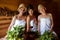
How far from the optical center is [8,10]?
305 centimetres

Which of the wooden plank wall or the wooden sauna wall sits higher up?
the wooden sauna wall

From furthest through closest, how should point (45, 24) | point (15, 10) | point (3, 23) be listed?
point (15, 10) < point (3, 23) < point (45, 24)

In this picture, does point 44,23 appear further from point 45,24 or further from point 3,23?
point 3,23

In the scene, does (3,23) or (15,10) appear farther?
(15,10)

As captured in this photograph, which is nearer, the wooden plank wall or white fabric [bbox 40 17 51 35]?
white fabric [bbox 40 17 51 35]

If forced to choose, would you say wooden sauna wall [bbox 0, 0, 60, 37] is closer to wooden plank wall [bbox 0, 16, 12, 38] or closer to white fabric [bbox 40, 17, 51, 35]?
wooden plank wall [bbox 0, 16, 12, 38]

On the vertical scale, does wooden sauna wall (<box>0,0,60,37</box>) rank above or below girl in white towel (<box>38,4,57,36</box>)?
above

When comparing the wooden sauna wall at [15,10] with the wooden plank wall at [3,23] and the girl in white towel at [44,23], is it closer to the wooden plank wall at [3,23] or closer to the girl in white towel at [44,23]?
the wooden plank wall at [3,23]

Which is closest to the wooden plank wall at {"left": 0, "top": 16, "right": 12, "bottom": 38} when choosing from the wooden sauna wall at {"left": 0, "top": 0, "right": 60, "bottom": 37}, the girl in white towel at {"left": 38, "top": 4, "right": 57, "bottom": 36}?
the wooden sauna wall at {"left": 0, "top": 0, "right": 60, "bottom": 37}

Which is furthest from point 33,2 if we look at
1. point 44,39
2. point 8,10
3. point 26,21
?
point 44,39

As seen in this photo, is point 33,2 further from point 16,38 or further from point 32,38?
point 16,38

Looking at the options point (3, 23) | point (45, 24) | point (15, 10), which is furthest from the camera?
point (15, 10)

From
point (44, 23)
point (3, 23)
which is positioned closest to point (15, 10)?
point (3, 23)

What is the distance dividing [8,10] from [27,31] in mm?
673
